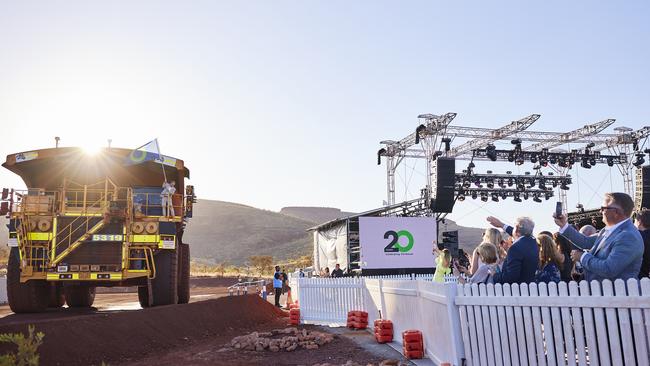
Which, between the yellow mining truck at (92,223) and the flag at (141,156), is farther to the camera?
the flag at (141,156)

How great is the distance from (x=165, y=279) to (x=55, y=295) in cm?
362

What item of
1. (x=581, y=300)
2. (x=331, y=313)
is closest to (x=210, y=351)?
(x=331, y=313)

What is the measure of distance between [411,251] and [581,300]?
25.1m

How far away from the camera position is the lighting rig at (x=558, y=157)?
32.9 meters

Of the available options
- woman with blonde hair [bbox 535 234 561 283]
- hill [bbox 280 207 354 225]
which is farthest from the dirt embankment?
hill [bbox 280 207 354 225]

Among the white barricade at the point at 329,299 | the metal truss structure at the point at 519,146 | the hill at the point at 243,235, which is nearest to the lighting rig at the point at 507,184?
the metal truss structure at the point at 519,146

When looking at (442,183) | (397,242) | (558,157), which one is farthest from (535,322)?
(558,157)

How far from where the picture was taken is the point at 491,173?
3481 cm

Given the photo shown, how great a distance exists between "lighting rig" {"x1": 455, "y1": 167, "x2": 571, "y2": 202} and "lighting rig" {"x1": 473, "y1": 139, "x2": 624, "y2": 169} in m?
1.59

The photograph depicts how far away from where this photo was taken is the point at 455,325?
7129 mm

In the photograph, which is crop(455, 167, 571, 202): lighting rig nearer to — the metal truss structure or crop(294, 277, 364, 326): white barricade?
the metal truss structure

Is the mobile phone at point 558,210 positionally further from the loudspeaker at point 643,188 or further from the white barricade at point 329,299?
the loudspeaker at point 643,188

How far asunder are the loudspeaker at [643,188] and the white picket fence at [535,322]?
23089 millimetres

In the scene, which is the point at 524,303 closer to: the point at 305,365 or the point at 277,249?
the point at 305,365
